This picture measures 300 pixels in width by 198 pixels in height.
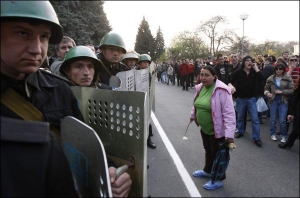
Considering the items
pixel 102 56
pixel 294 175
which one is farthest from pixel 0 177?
pixel 294 175

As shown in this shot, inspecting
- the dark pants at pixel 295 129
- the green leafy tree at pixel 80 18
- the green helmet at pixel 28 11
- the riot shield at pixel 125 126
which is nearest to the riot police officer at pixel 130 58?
the dark pants at pixel 295 129

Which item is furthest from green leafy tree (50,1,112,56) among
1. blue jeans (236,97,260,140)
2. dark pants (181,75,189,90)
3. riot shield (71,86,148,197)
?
riot shield (71,86,148,197)

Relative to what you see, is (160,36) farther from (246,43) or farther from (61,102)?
(61,102)

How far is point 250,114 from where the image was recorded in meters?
6.00

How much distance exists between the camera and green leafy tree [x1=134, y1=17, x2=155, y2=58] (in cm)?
7169

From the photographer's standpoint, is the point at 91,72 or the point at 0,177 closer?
the point at 0,177

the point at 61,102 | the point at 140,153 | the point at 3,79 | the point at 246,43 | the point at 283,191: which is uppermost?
the point at 246,43

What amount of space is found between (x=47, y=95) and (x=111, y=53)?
2375 mm

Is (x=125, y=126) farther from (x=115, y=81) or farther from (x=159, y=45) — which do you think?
(x=159, y=45)

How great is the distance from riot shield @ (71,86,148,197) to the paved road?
98.9 inches

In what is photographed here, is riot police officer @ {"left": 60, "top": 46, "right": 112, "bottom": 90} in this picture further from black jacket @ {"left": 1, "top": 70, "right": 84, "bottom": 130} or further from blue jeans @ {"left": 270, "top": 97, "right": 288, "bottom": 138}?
blue jeans @ {"left": 270, "top": 97, "right": 288, "bottom": 138}

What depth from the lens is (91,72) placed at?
2342 millimetres

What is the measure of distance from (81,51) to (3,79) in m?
1.26

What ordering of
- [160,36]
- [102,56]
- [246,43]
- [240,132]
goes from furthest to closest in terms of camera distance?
[160,36] < [246,43] < [240,132] < [102,56]
